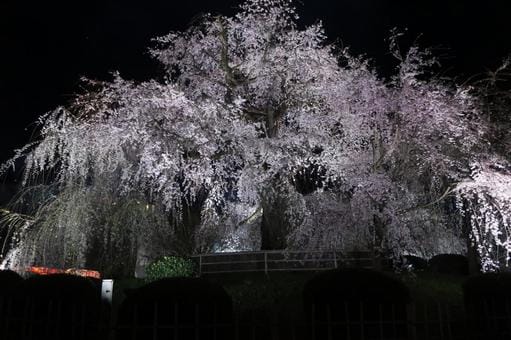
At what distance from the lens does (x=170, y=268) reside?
582 inches

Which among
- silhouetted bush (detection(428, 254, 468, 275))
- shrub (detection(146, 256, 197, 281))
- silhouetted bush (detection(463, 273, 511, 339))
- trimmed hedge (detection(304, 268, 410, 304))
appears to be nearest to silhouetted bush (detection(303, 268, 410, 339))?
trimmed hedge (detection(304, 268, 410, 304))

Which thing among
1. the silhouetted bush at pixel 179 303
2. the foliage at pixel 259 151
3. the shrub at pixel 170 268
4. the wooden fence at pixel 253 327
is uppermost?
the foliage at pixel 259 151

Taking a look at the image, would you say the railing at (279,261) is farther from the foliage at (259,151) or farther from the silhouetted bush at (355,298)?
the silhouetted bush at (355,298)

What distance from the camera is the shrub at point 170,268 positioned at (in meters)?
14.7

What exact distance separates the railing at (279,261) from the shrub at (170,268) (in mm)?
890

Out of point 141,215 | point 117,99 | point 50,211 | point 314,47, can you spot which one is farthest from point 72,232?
point 314,47

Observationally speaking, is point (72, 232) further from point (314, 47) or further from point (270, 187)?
point (314, 47)

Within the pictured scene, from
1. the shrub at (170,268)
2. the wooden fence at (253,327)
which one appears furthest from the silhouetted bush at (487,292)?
the shrub at (170,268)

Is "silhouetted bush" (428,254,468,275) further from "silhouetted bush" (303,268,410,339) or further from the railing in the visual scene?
"silhouetted bush" (303,268,410,339)

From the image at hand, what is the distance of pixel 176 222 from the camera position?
1748cm

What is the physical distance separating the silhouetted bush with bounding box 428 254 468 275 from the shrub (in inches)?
442

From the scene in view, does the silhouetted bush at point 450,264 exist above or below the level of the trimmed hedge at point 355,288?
above

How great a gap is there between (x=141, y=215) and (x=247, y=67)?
18.7 ft

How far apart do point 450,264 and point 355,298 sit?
1443cm
